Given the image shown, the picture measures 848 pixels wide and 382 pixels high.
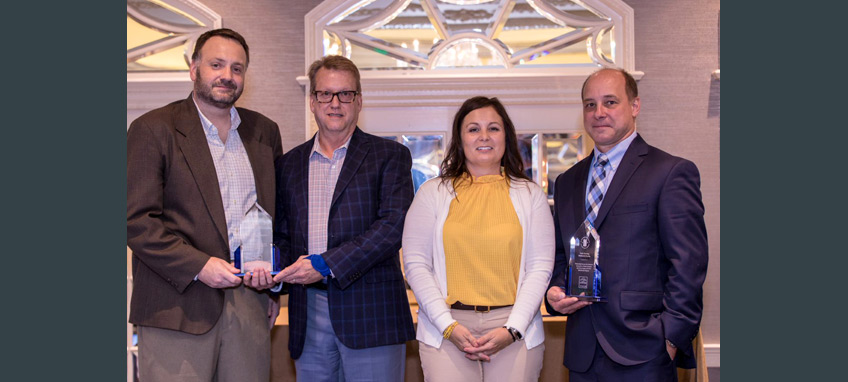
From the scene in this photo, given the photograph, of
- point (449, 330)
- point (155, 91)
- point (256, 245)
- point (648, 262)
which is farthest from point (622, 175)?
point (155, 91)

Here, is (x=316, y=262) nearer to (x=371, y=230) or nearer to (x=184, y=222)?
(x=371, y=230)

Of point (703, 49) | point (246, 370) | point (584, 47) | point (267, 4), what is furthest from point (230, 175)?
point (703, 49)

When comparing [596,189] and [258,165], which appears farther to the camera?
[258,165]

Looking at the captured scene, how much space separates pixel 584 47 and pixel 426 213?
2.50 meters

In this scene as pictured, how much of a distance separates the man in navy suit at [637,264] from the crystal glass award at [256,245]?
96cm

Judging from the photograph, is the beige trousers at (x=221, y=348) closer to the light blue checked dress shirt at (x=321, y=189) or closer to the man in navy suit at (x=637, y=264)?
the light blue checked dress shirt at (x=321, y=189)

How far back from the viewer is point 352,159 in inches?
96.1

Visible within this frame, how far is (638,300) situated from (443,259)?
636mm

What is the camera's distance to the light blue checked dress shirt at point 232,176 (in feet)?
7.55

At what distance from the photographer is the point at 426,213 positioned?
7.61 feet

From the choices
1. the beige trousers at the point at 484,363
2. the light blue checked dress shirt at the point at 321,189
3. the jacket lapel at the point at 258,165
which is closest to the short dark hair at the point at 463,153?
the light blue checked dress shirt at the point at 321,189

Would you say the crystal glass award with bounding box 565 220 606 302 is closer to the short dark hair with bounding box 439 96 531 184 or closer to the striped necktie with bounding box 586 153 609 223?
the striped necktie with bounding box 586 153 609 223

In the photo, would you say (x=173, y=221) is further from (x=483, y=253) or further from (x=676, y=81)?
(x=676, y=81)

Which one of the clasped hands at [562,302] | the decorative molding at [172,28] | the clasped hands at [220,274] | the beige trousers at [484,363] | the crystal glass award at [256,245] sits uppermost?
the decorative molding at [172,28]
